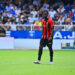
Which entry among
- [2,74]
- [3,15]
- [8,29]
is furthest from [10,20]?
[2,74]

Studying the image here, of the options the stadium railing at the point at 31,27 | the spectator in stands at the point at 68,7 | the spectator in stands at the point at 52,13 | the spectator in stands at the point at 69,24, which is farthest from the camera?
the spectator in stands at the point at 68,7

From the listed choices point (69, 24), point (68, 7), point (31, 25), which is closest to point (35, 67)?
point (31, 25)

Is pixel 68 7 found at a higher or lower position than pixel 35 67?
higher

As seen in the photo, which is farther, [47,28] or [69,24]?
[69,24]

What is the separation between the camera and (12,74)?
10.5 meters

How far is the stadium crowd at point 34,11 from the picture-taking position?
27948 mm

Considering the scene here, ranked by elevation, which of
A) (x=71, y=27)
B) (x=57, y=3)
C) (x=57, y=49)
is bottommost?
(x=57, y=49)

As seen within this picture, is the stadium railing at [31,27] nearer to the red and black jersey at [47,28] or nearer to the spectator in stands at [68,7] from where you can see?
the spectator in stands at [68,7]

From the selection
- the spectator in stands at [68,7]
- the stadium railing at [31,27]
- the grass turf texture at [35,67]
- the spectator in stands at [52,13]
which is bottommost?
the grass turf texture at [35,67]

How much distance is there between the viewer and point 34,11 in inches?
1136

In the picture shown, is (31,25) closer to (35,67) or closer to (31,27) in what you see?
(31,27)

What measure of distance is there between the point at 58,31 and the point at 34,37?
183 cm

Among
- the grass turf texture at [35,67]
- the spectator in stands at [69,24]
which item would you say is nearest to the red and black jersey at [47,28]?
the grass turf texture at [35,67]

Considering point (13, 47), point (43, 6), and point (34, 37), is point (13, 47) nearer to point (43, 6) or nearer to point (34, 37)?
point (34, 37)
